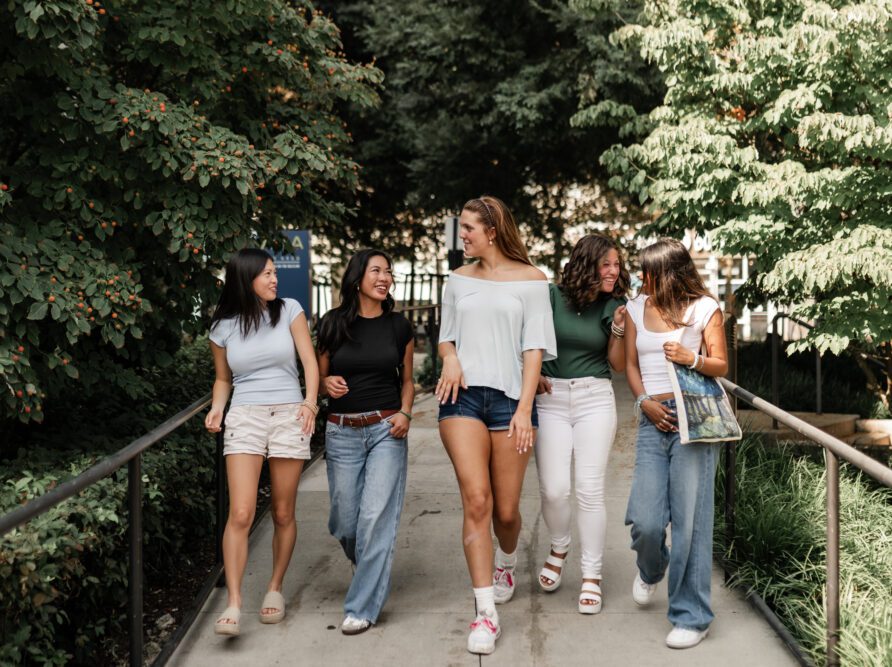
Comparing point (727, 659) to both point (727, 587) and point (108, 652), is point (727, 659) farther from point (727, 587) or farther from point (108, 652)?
point (108, 652)

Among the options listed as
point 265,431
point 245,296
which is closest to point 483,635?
point 265,431

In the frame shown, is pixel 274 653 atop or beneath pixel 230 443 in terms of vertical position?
beneath

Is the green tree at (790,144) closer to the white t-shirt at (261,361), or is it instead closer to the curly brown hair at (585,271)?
the curly brown hair at (585,271)

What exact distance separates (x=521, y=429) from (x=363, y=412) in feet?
2.32

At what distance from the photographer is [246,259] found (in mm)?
4078

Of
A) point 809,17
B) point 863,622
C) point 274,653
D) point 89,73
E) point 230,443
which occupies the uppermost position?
point 809,17

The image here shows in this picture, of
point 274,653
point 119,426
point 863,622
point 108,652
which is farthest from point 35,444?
point 863,622

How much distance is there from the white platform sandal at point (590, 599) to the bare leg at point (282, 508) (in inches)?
50.2

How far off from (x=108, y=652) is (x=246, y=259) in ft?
6.37

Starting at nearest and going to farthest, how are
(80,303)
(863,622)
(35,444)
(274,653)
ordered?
(863,622) → (274,653) → (80,303) → (35,444)

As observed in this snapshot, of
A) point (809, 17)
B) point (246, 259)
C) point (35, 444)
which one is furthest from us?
point (809, 17)

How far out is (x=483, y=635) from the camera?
3715mm

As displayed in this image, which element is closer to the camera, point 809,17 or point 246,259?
point 246,259

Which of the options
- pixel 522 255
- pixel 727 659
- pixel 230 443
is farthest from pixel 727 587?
pixel 230 443
